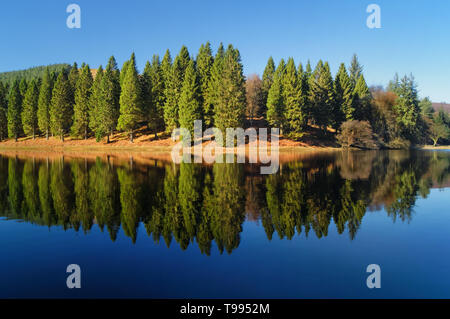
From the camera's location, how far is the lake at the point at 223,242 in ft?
18.6

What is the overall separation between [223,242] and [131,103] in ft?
163

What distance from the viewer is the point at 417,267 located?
257 inches

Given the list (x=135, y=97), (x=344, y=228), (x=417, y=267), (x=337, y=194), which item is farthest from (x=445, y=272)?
(x=135, y=97)

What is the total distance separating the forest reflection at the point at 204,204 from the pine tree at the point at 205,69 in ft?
118

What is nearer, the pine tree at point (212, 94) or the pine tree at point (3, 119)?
the pine tree at point (212, 94)

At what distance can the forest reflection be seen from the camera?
892 cm

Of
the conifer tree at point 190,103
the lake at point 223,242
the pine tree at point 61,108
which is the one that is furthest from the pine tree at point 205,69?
the lake at point 223,242

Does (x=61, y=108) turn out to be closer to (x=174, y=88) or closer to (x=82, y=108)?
(x=82, y=108)

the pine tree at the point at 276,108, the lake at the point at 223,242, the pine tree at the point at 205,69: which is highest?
the pine tree at the point at 205,69

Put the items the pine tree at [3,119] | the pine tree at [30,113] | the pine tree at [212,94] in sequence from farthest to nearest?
the pine tree at [3,119]
the pine tree at [30,113]
the pine tree at [212,94]

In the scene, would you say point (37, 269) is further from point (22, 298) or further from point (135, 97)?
point (135, 97)

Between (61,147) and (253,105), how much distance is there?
36227 millimetres

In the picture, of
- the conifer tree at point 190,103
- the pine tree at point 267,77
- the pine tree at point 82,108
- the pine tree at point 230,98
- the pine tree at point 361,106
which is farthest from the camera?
the pine tree at point 267,77

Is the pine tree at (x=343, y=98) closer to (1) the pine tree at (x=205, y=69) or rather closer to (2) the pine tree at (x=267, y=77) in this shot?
(2) the pine tree at (x=267, y=77)
